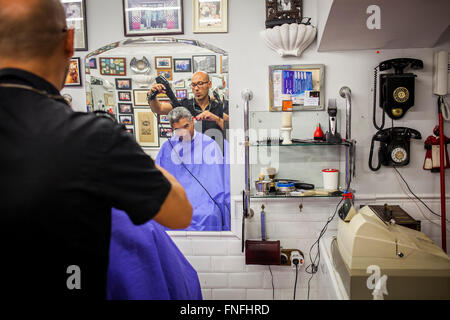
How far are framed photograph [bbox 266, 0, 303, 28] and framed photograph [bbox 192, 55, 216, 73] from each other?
0.47 metres

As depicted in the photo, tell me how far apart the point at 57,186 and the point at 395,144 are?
2197mm

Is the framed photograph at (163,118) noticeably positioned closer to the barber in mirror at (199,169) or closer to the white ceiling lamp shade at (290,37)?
the barber in mirror at (199,169)

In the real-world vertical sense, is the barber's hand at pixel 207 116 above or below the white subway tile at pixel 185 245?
above

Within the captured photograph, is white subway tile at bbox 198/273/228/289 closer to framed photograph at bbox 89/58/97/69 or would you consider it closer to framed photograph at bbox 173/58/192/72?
framed photograph at bbox 173/58/192/72

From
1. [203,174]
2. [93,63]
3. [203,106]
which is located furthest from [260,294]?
[93,63]

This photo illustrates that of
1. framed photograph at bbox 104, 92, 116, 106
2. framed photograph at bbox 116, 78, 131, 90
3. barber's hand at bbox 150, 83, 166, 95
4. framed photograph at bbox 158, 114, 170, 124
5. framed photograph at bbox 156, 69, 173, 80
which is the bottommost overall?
framed photograph at bbox 158, 114, 170, 124

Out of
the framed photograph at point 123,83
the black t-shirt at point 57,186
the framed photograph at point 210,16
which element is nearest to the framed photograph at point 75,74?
the framed photograph at point 123,83

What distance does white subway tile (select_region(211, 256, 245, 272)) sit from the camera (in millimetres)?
2430

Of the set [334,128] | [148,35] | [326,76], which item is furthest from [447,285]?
[148,35]

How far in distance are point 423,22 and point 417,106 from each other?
56cm

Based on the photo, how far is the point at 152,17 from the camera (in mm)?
2305

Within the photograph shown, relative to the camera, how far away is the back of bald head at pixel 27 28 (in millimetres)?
740

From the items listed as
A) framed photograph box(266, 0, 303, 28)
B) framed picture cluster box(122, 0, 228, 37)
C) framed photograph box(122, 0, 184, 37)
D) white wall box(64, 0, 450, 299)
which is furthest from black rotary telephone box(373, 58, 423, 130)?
framed photograph box(122, 0, 184, 37)

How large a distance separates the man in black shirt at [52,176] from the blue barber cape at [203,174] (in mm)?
1593
